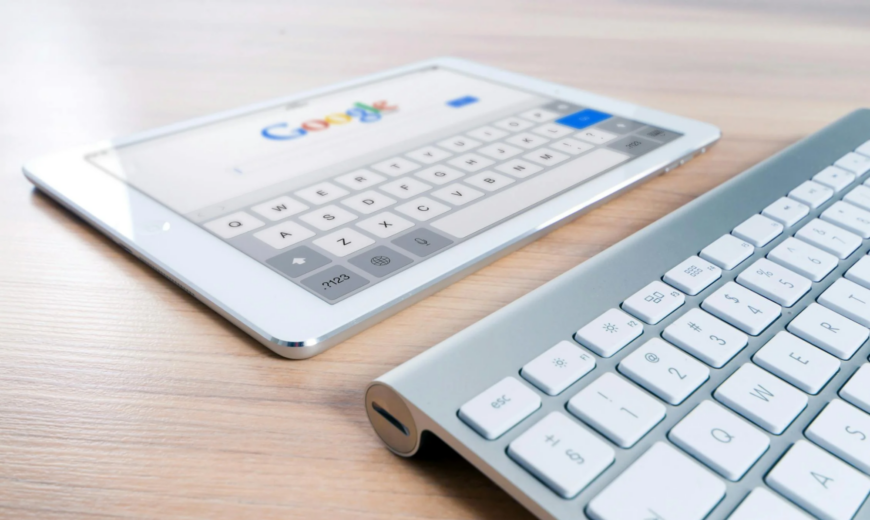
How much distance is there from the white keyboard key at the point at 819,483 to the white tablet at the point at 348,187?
0.16 metres

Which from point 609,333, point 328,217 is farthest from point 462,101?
point 609,333

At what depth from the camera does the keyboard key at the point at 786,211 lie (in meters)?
0.32

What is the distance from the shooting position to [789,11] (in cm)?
91

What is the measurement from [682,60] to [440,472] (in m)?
0.63

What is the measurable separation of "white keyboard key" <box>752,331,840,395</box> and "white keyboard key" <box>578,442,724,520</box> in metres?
0.06

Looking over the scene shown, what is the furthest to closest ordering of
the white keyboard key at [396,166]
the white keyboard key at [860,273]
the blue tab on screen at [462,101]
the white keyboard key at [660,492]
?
the blue tab on screen at [462,101] < the white keyboard key at [396,166] < the white keyboard key at [860,273] < the white keyboard key at [660,492]

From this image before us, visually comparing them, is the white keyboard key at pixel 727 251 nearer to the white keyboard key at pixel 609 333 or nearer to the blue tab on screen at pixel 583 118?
the white keyboard key at pixel 609 333

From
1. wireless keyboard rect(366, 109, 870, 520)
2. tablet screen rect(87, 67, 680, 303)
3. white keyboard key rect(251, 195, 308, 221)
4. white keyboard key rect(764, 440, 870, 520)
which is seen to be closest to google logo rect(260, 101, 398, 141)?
tablet screen rect(87, 67, 680, 303)

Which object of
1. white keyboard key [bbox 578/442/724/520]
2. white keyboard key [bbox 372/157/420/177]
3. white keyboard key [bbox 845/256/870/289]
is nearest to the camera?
white keyboard key [bbox 578/442/724/520]

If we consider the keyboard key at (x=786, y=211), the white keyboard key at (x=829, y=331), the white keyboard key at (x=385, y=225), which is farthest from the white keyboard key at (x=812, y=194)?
the white keyboard key at (x=385, y=225)

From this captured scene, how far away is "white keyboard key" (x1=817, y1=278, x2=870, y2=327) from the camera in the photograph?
250mm

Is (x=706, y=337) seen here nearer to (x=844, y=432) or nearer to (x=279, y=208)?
(x=844, y=432)

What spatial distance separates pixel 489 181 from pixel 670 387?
0.19 metres

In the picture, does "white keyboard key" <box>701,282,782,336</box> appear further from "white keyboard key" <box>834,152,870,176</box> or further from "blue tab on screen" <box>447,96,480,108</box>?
"blue tab on screen" <box>447,96,480,108</box>
